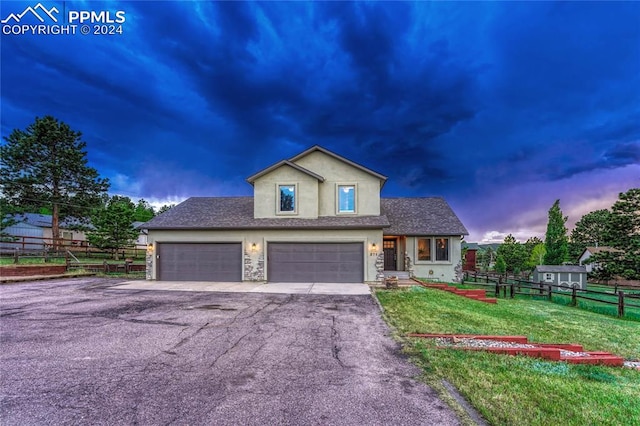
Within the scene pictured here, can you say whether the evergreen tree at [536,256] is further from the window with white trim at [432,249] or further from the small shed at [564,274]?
the window with white trim at [432,249]

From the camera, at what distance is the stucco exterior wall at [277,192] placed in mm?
14539

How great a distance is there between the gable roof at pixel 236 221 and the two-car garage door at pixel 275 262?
101 cm

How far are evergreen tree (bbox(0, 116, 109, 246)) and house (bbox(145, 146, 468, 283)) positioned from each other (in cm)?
1794

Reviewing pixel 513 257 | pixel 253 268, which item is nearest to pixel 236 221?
pixel 253 268

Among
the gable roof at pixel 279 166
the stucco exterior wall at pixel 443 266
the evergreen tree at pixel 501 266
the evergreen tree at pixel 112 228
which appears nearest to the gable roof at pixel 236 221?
the gable roof at pixel 279 166

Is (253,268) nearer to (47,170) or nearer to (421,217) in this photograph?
(421,217)

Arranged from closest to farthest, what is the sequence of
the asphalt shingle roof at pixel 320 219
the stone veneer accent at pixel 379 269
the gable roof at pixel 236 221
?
the stone veneer accent at pixel 379 269, the gable roof at pixel 236 221, the asphalt shingle roof at pixel 320 219

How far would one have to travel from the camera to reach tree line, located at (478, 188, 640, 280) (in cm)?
1764

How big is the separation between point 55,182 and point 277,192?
24703 millimetres

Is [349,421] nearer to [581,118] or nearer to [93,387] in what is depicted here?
[93,387]

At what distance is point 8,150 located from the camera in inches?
936

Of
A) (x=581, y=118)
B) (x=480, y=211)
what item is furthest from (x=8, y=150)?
(x=581, y=118)

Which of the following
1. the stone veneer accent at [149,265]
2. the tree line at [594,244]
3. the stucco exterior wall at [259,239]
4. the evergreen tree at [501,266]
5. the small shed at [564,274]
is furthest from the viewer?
the evergreen tree at [501,266]

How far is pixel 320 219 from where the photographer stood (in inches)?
563
